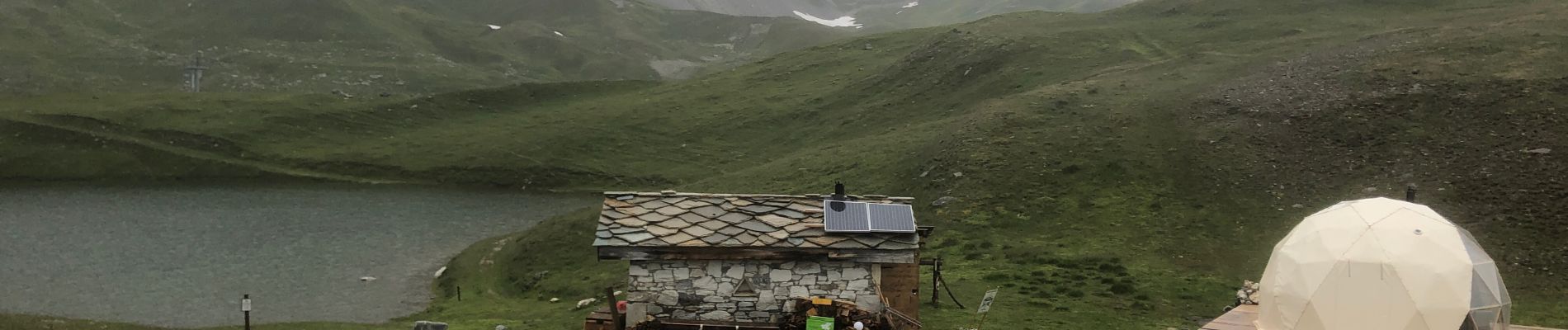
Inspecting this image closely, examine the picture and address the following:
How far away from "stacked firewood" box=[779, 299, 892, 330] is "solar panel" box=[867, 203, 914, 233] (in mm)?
1505

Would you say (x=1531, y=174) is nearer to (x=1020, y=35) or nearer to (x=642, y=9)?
(x=1020, y=35)

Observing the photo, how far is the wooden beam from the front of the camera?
1988cm

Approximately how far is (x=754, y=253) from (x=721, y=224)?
110 cm

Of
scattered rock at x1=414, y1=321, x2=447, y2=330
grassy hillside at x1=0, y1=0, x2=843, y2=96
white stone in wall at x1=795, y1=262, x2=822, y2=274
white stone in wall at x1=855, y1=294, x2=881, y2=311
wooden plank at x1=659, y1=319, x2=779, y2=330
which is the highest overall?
grassy hillside at x1=0, y1=0, x2=843, y2=96

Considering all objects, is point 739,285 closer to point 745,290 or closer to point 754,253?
point 745,290

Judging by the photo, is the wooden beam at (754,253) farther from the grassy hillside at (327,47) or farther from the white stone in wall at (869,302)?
the grassy hillside at (327,47)

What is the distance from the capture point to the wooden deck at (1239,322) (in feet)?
63.4

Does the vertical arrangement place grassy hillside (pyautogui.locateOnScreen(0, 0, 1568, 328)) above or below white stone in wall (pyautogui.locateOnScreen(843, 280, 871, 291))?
above

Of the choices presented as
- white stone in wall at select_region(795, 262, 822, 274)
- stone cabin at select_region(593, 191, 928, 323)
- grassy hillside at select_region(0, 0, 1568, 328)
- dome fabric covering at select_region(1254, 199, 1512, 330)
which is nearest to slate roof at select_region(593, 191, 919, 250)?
stone cabin at select_region(593, 191, 928, 323)

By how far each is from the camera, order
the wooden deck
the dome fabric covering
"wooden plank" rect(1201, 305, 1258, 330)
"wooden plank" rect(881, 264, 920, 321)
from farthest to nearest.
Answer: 1. "wooden plank" rect(881, 264, 920, 321)
2. "wooden plank" rect(1201, 305, 1258, 330)
3. the wooden deck
4. the dome fabric covering

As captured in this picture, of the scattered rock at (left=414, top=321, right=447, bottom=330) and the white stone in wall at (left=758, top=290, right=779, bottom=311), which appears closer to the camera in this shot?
the white stone in wall at (left=758, top=290, right=779, bottom=311)

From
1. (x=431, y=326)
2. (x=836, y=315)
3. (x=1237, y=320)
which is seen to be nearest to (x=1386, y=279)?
(x=1237, y=320)

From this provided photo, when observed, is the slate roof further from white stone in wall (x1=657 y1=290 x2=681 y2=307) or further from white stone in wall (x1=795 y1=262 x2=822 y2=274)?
white stone in wall (x1=657 y1=290 x2=681 y2=307)

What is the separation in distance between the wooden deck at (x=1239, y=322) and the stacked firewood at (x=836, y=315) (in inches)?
223
